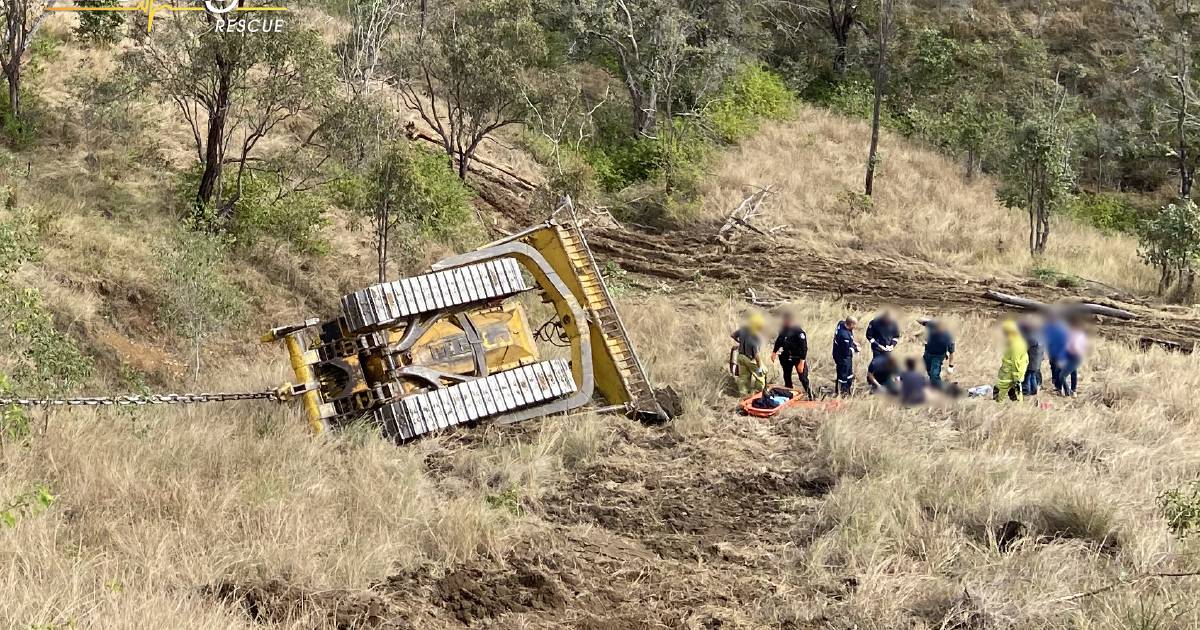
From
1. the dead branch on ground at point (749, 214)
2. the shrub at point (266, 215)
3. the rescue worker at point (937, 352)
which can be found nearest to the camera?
the rescue worker at point (937, 352)

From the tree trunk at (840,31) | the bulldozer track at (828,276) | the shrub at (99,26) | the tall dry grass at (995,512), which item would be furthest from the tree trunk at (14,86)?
the tree trunk at (840,31)

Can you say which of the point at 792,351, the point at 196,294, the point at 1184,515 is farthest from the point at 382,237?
the point at 1184,515

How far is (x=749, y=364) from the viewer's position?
1155 cm

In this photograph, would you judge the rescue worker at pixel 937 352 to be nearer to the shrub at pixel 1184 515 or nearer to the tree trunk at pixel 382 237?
the shrub at pixel 1184 515

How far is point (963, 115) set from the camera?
33.2m

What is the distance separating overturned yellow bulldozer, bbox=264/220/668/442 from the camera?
9180 millimetres

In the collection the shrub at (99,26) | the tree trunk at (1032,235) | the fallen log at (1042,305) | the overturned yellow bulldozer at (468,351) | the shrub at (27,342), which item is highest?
the shrub at (99,26)

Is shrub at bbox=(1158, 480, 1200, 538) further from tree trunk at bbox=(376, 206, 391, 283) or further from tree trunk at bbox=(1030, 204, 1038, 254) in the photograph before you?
tree trunk at bbox=(1030, 204, 1038, 254)

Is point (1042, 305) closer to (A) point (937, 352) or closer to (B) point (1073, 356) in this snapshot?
(B) point (1073, 356)

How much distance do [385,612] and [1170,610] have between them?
14.0 feet

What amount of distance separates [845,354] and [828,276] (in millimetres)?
9750

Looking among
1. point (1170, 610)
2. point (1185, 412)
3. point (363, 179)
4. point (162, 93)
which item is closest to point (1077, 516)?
point (1170, 610)

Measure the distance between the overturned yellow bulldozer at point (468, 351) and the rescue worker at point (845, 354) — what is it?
2.36 meters

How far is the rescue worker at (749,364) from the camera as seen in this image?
1154 centimetres
